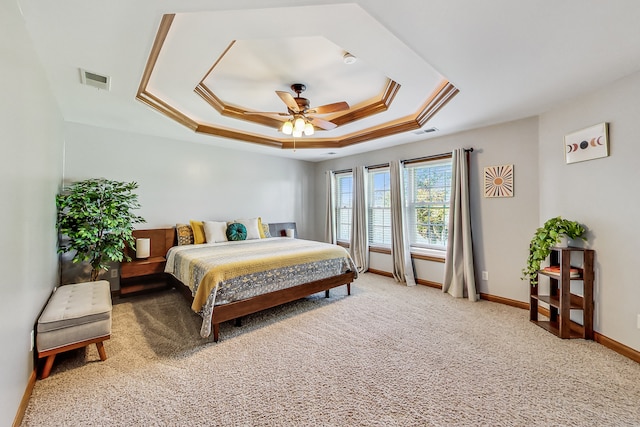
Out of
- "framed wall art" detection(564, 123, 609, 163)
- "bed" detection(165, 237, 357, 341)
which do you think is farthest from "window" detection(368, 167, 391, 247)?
"framed wall art" detection(564, 123, 609, 163)

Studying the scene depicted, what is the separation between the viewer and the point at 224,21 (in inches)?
69.7

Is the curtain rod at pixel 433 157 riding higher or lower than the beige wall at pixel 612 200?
higher

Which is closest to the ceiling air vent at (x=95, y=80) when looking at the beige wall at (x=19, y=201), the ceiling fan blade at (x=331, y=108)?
the beige wall at (x=19, y=201)

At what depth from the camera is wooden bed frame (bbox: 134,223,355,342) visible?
8.47 ft

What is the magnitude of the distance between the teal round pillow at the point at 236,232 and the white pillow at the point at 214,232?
0.30ft

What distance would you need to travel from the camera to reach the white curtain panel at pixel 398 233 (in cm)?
444

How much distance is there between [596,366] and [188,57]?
4.20 metres

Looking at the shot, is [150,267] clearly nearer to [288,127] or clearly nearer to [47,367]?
[47,367]

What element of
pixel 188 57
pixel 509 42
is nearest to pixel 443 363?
pixel 509 42

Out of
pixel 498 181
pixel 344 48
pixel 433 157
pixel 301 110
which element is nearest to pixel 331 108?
pixel 301 110

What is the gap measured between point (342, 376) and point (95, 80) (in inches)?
131

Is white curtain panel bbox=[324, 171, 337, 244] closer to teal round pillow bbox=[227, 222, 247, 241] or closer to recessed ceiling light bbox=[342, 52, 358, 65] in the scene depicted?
teal round pillow bbox=[227, 222, 247, 241]

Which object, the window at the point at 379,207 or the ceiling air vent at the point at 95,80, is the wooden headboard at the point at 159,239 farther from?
the window at the point at 379,207

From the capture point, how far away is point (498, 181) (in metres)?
3.50
